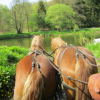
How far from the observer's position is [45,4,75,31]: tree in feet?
102

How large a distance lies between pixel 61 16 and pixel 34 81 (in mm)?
31269

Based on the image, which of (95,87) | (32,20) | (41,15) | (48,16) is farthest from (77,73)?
(32,20)

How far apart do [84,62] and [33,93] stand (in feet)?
3.40

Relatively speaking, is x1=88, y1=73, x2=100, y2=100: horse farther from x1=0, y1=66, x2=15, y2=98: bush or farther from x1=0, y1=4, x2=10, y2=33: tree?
x1=0, y1=4, x2=10, y2=33: tree

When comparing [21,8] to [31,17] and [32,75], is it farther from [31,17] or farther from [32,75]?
[32,75]

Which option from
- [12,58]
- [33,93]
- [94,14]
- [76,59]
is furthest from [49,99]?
[94,14]

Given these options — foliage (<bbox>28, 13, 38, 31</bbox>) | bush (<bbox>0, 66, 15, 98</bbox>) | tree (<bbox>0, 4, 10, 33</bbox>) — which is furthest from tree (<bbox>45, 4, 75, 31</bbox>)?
bush (<bbox>0, 66, 15, 98</bbox>)

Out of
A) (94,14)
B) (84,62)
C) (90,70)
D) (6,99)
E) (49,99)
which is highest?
(94,14)

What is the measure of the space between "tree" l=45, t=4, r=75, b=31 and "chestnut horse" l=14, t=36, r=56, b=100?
1194 inches

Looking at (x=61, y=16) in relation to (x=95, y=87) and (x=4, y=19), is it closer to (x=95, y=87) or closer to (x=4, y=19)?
(x=4, y=19)

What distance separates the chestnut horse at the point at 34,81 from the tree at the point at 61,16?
30338 mm

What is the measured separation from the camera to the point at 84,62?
1.89 metres

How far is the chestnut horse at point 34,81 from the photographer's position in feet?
4.80

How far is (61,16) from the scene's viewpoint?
101 feet
